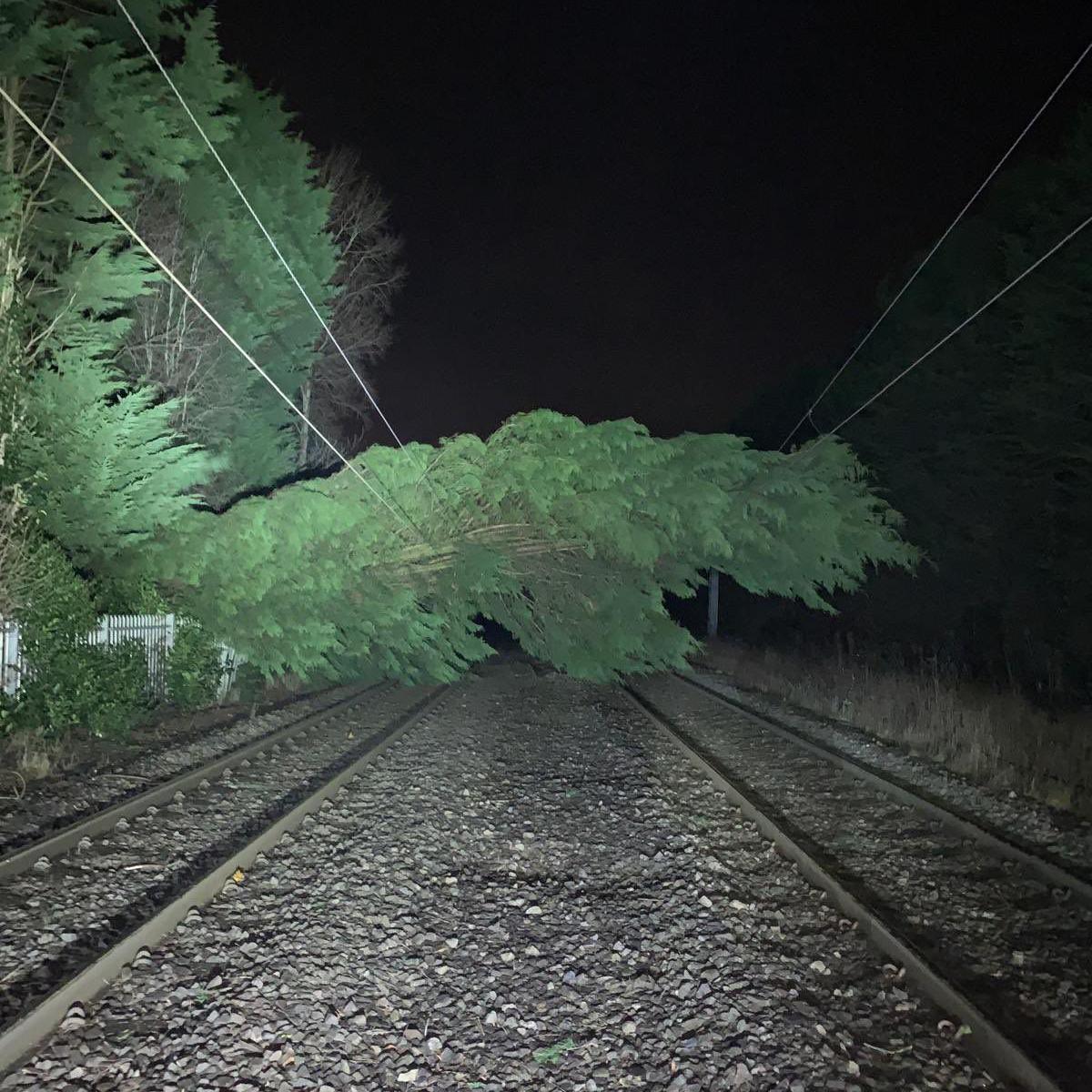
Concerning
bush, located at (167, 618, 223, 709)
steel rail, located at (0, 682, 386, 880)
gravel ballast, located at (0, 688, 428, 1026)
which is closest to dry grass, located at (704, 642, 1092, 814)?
gravel ballast, located at (0, 688, 428, 1026)

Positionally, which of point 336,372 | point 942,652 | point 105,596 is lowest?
point 942,652

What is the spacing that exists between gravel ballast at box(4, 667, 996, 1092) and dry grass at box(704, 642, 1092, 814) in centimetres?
488

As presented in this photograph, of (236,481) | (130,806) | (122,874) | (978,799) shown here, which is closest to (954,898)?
(978,799)

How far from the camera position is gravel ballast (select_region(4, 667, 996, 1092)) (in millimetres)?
3953

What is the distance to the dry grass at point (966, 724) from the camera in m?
10.4

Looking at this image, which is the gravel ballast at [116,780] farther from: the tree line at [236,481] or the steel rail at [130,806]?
the tree line at [236,481]

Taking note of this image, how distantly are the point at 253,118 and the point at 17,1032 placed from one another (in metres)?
23.4

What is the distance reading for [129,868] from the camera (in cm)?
668

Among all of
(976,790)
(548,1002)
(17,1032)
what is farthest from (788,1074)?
(976,790)

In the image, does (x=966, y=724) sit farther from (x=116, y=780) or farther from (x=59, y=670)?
(x=59, y=670)

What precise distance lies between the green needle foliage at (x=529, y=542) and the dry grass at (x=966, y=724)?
7.92 feet

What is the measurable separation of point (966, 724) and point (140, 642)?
43.7 ft

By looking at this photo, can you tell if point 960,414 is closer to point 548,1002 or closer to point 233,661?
point 233,661

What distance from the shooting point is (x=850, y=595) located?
98.6 ft
